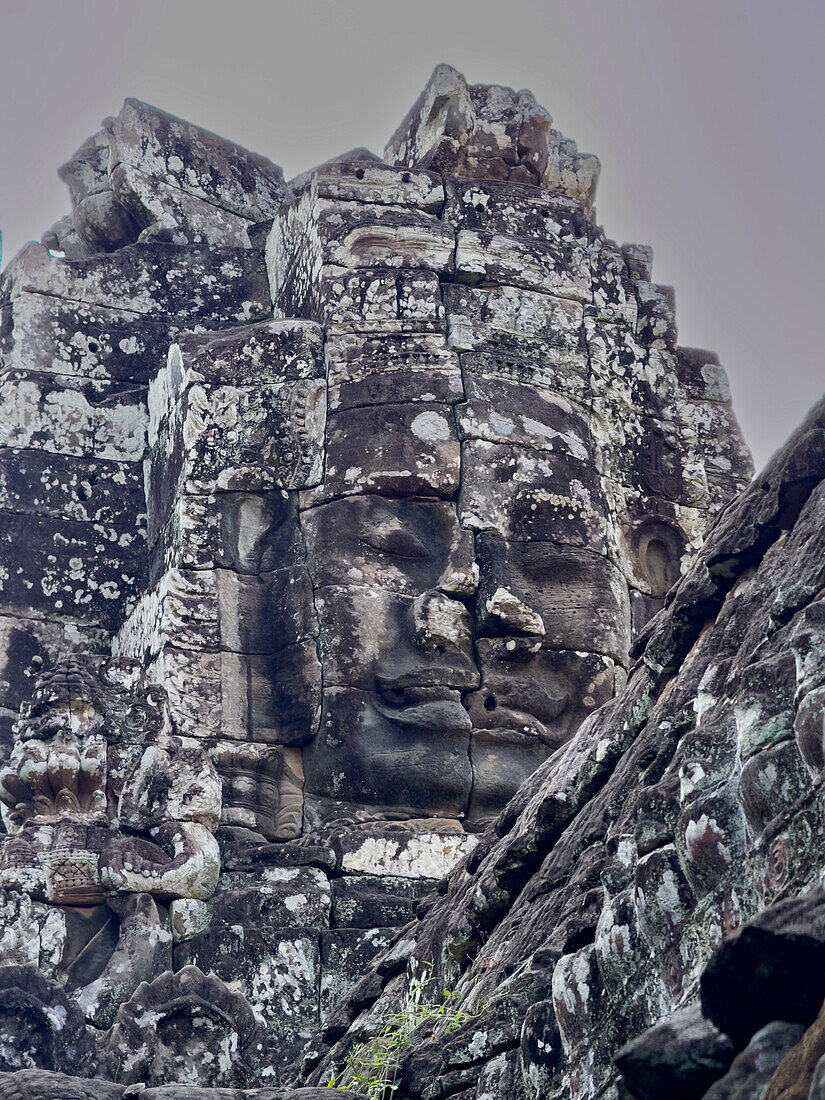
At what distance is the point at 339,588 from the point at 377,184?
115 inches

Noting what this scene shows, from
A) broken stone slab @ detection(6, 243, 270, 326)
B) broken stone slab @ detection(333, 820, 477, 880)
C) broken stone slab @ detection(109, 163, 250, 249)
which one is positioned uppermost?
broken stone slab @ detection(109, 163, 250, 249)

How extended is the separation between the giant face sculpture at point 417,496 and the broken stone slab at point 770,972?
252 inches

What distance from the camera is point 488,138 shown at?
38.8ft

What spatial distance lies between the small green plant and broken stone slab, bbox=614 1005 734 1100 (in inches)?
84.6

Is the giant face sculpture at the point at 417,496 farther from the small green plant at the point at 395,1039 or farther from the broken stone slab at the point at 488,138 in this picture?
the small green plant at the point at 395,1039

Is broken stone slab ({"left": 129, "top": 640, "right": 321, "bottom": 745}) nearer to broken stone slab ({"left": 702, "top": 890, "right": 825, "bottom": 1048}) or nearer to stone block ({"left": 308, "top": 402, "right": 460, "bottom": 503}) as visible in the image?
stone block ({"left": 308, "top": 402, "right": 460, "bottom": 503})

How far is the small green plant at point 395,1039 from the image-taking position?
525 centimetres

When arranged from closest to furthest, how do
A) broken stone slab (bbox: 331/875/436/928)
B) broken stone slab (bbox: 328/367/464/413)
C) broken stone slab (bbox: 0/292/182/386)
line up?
broken stone slab (bbox: 331/875/436/928) < broken stone slab (bbox: 328/367/464/413) < broken stone slab (bbox: 0/292/182/386)

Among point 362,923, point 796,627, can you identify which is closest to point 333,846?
point 362,923

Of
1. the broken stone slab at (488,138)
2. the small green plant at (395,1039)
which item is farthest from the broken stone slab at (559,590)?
the small green plant at (395,1039)

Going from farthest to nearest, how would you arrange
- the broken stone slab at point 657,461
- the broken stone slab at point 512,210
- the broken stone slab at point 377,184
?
the broken stone slab at point 512,210, the broken stone slab at point 377,184, the broken stone slab at point 657,461

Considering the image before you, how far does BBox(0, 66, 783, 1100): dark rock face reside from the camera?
227 inches

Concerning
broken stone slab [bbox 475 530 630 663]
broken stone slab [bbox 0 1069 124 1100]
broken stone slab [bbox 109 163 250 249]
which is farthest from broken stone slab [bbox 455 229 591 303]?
broken stone slab [bbox 0 1069 124 1100]

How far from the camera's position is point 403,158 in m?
12.2
